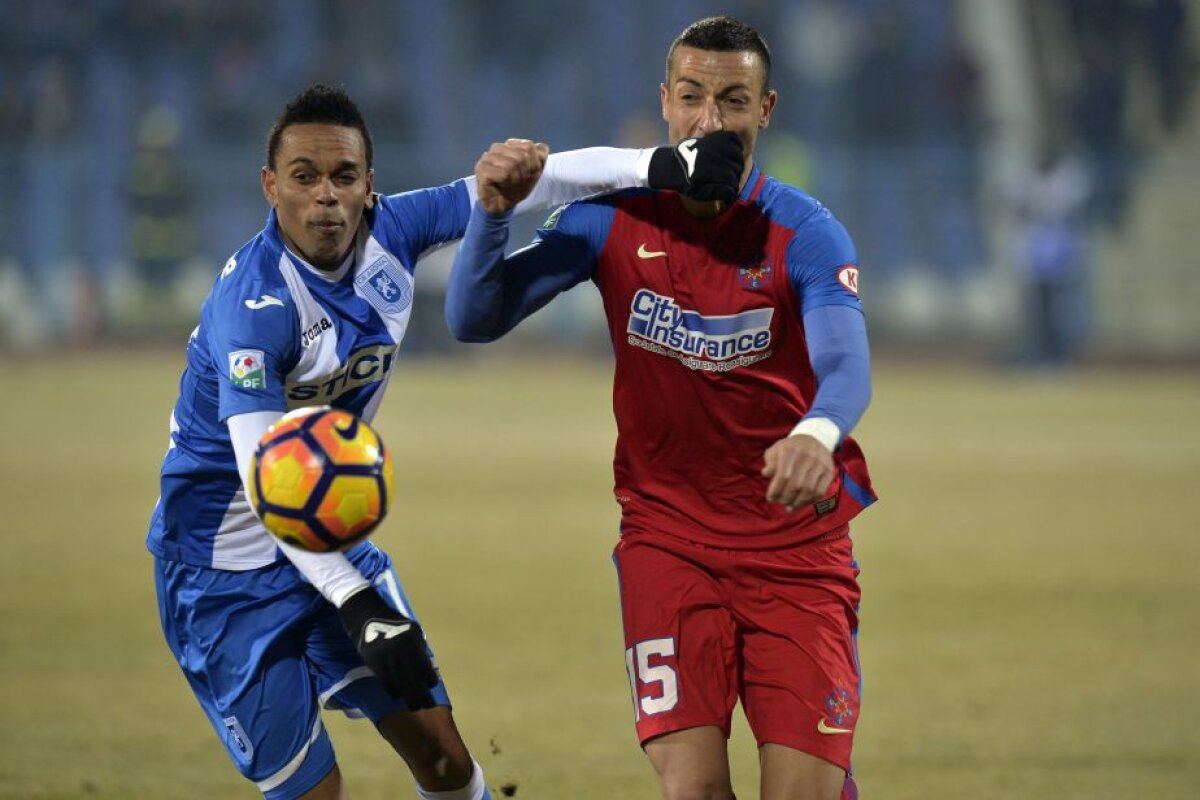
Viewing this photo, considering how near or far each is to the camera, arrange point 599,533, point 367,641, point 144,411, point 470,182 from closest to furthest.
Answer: point 367,641 < point 470,182 < point 599,533 < point 144,411

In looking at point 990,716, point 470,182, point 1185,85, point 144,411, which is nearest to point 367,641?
point 470,182

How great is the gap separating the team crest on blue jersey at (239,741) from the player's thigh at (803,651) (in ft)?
4.47

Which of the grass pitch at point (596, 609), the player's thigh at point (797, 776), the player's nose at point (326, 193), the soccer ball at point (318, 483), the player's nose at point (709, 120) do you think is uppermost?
the player's nose at point (709, 120)

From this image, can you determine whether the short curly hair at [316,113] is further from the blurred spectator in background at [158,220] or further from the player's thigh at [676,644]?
the blurred spectator in background at [158,220]

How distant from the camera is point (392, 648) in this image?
4.12 meters

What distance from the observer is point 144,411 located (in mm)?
17922

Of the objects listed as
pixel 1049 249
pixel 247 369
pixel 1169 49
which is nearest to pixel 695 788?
pixel 247 369

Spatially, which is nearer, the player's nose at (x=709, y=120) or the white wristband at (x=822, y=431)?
the white wristband at (x=822, y=431)

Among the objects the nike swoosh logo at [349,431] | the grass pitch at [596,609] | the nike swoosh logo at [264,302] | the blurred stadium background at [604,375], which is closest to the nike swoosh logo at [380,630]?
the nike swoosh logo at [349,431]

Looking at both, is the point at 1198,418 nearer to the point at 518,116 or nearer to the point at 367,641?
the point at 518,116

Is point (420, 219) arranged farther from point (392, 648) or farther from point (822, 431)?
point (822, 431)

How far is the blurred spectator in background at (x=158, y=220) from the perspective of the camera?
24.0 meters

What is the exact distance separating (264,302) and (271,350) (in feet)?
0.45

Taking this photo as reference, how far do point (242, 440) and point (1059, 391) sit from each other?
18149mm
